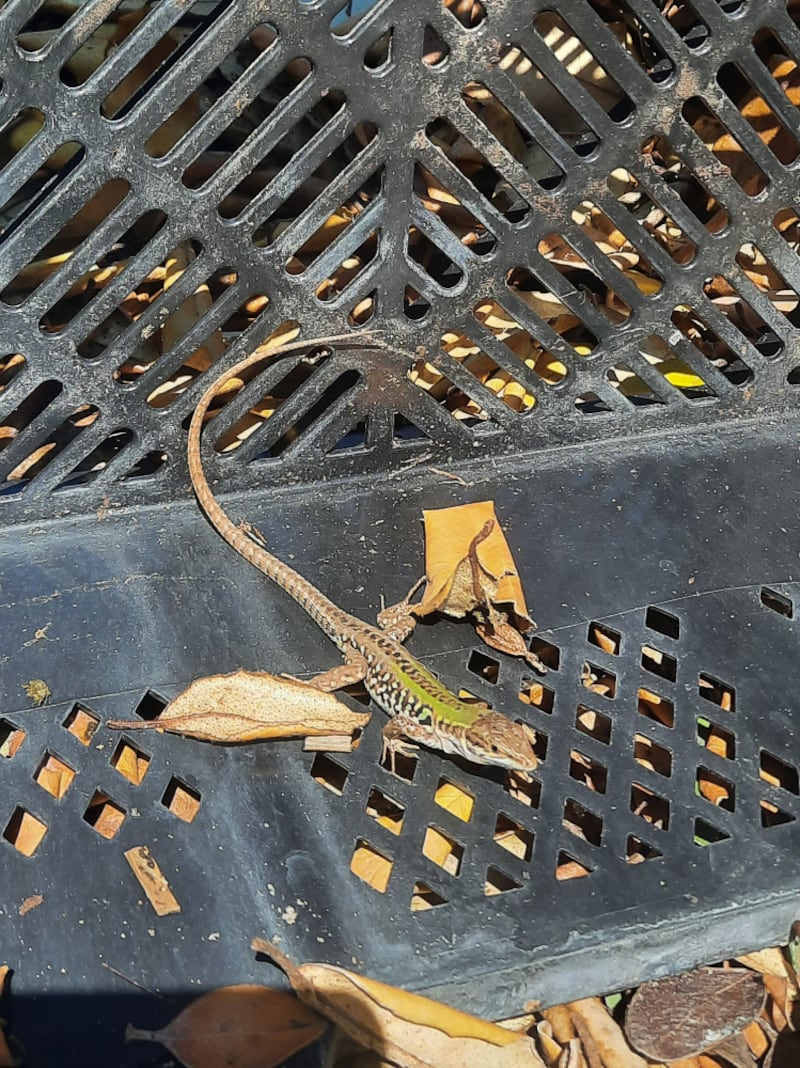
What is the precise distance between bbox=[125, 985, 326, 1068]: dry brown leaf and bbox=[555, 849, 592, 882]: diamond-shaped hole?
535 millimetres

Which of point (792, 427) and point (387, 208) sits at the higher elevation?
point (387, 208)

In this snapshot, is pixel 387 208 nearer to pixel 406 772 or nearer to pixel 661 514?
pixel 661 514

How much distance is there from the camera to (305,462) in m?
2.60

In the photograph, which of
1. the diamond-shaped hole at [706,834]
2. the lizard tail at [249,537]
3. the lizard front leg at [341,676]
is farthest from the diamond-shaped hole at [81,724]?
the diamond-shaped hole at [706,834]

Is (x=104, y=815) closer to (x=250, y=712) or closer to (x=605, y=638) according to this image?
(x=250, y=712)

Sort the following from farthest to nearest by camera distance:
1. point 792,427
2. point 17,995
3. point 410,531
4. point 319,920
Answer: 1. point 792,427
2. point 410,531
3. point 319,920
4. point 17,995

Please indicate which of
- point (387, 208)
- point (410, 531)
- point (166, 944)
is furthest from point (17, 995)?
point (387, 208)

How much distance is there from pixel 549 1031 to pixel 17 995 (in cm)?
108

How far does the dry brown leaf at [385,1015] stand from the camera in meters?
1.71

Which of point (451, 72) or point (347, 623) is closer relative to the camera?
point (451, 72)

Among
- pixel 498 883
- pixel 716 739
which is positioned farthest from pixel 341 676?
pixel 716 739

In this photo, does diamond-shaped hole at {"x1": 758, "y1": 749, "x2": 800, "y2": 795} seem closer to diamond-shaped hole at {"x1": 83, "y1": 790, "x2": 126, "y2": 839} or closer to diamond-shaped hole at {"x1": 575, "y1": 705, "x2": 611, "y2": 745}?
diamond-shaped hole at {"x1": 575, "y1": 705, "x2": 611, "y2": 745}

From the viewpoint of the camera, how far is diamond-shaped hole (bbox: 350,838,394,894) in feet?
6.20

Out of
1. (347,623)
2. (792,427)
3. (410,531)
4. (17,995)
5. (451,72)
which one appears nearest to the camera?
(17,995)
